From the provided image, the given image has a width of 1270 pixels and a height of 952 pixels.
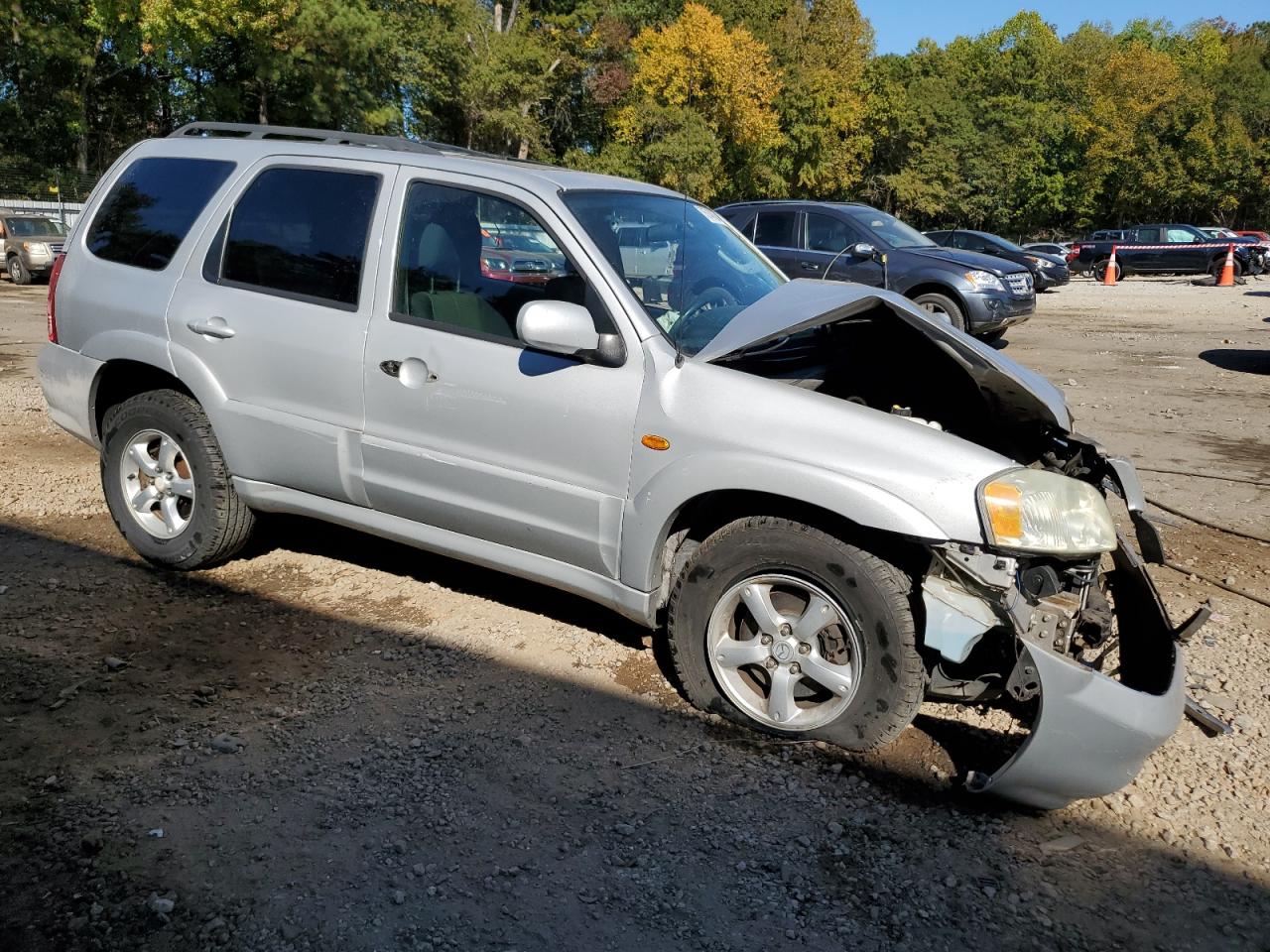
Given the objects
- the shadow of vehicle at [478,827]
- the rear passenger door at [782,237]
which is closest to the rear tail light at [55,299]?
the shadow of vehicle at [478,827]

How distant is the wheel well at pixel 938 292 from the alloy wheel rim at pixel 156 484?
9391 millimetres

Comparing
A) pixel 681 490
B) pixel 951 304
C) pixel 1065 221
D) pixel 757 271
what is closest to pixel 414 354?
pixel 681 490

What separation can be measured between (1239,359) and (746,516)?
11.2m

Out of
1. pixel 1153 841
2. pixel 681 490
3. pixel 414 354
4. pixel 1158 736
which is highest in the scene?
pixel 414 354

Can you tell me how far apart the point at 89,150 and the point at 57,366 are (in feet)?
139

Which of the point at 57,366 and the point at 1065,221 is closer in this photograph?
the point at 57,366

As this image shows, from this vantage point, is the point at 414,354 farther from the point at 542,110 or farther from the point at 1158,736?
the point at 542,110


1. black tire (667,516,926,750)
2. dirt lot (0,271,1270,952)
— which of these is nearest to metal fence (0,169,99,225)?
dirt lot (0,271,1270,952)

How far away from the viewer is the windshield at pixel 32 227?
22.3 meters

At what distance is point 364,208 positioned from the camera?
13.7 feet

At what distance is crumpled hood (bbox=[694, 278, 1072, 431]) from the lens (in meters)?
3.52

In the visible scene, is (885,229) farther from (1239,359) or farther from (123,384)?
(123,384)

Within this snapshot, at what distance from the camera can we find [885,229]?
A: 516 inches

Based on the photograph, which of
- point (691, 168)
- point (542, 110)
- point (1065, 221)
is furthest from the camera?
point (1065, 221)
